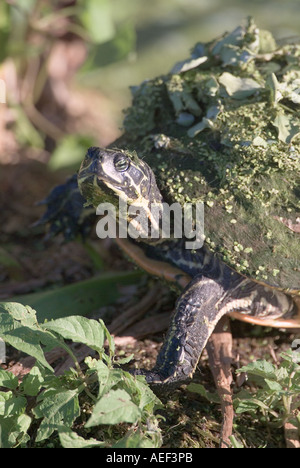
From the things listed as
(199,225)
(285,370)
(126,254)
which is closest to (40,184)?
(126,254)

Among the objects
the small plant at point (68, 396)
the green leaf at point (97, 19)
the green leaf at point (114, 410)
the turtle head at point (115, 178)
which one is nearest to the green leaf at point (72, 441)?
the small plant at point (68, 396)

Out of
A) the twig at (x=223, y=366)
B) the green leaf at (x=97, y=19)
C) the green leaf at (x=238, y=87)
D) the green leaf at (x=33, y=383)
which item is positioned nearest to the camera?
the green leaf at (x=33, y=383)

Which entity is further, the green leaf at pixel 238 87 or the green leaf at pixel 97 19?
the green leaf at pixel 97 19

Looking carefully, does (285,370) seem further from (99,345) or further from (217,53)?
(217,53)

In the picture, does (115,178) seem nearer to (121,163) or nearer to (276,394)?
(121,163)

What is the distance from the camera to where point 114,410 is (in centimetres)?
150

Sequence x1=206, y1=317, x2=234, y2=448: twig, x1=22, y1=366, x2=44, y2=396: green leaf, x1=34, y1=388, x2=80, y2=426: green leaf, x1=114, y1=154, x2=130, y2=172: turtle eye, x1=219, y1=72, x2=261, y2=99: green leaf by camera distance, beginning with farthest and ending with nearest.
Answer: x1=219, y1=72, x2=261, y2=99: green leaf, x1=114, y1=154, x2=130, y2=172: turtle eye, x1=206, y1=317, x2=234, y2=448: twig, x1=22, y1=366, x2=44, y2=396: green leaf, x1=34, y1=388, x2=80, y2=426: green leaf

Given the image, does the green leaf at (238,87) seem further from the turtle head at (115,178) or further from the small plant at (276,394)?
the small plant at (276,394)

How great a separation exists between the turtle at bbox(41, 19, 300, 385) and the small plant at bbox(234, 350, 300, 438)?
0.81ft

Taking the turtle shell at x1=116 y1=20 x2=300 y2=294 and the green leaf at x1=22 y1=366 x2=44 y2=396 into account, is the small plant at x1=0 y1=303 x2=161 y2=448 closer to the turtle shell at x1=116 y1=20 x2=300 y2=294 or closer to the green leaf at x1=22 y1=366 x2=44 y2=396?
the green leaf at x1=22 y1=366 x2=44 y2=396

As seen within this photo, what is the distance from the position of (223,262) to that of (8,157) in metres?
2.47

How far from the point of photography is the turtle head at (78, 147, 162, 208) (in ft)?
6.27

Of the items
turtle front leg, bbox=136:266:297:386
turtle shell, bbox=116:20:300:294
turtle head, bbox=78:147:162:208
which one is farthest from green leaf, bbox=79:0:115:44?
turtle front leg, bbox=136:266:297:386

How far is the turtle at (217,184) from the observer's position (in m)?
1.96
